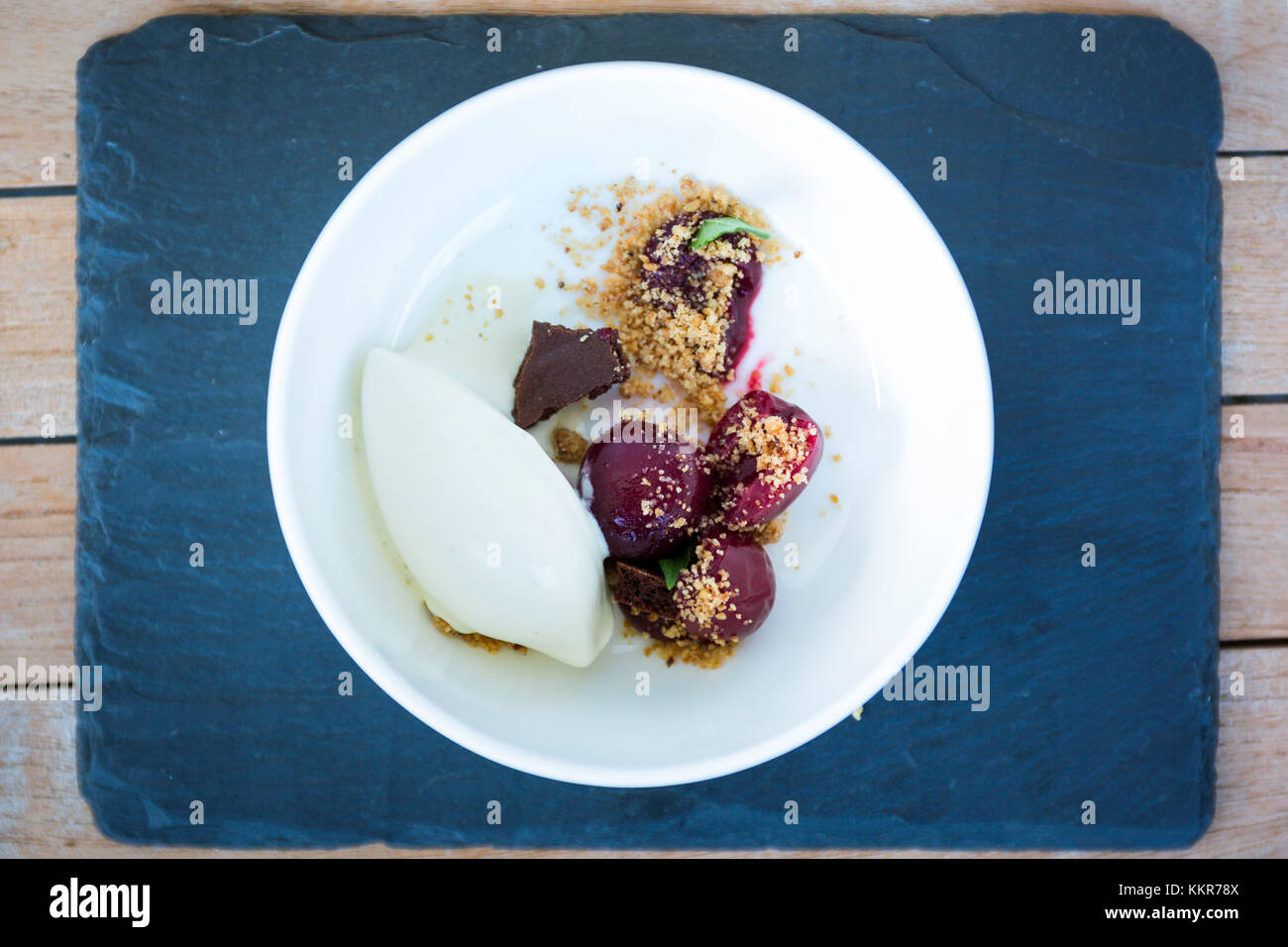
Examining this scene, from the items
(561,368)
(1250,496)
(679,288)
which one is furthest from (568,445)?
(1250,496)

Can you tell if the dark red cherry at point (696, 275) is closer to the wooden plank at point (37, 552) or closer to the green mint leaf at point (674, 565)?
the green mint leaf at point (674, 565)

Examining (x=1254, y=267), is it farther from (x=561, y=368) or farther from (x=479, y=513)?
(x=479, y=513)

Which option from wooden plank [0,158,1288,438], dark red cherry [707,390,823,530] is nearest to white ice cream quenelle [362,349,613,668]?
dark red cherry [707,390,823,530]

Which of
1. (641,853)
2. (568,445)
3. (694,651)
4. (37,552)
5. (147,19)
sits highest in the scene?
(147,19)

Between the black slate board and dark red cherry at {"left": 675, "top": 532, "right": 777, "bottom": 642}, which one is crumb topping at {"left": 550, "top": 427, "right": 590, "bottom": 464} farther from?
the black slate board
